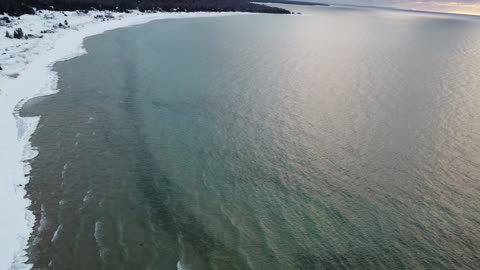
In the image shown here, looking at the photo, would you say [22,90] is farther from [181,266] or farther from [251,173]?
[181,266]

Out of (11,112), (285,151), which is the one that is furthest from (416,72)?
(11,112)

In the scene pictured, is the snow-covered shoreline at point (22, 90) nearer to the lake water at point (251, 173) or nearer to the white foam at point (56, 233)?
the lake water at point (251, 173)

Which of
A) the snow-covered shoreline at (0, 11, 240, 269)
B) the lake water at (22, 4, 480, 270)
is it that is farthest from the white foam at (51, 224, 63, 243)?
the snow-covered shoreline at (0, 11, 240, 269)

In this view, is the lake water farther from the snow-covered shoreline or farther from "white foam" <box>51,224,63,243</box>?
the snow-covered shoreline

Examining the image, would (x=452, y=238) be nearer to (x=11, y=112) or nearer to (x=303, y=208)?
(x=303, y=208)

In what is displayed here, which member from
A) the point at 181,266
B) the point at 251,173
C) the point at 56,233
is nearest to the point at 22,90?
the point at 56,233

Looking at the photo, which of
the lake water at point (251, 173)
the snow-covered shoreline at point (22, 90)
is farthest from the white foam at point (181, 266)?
the snow-covered shoreline at point (22, 90)
